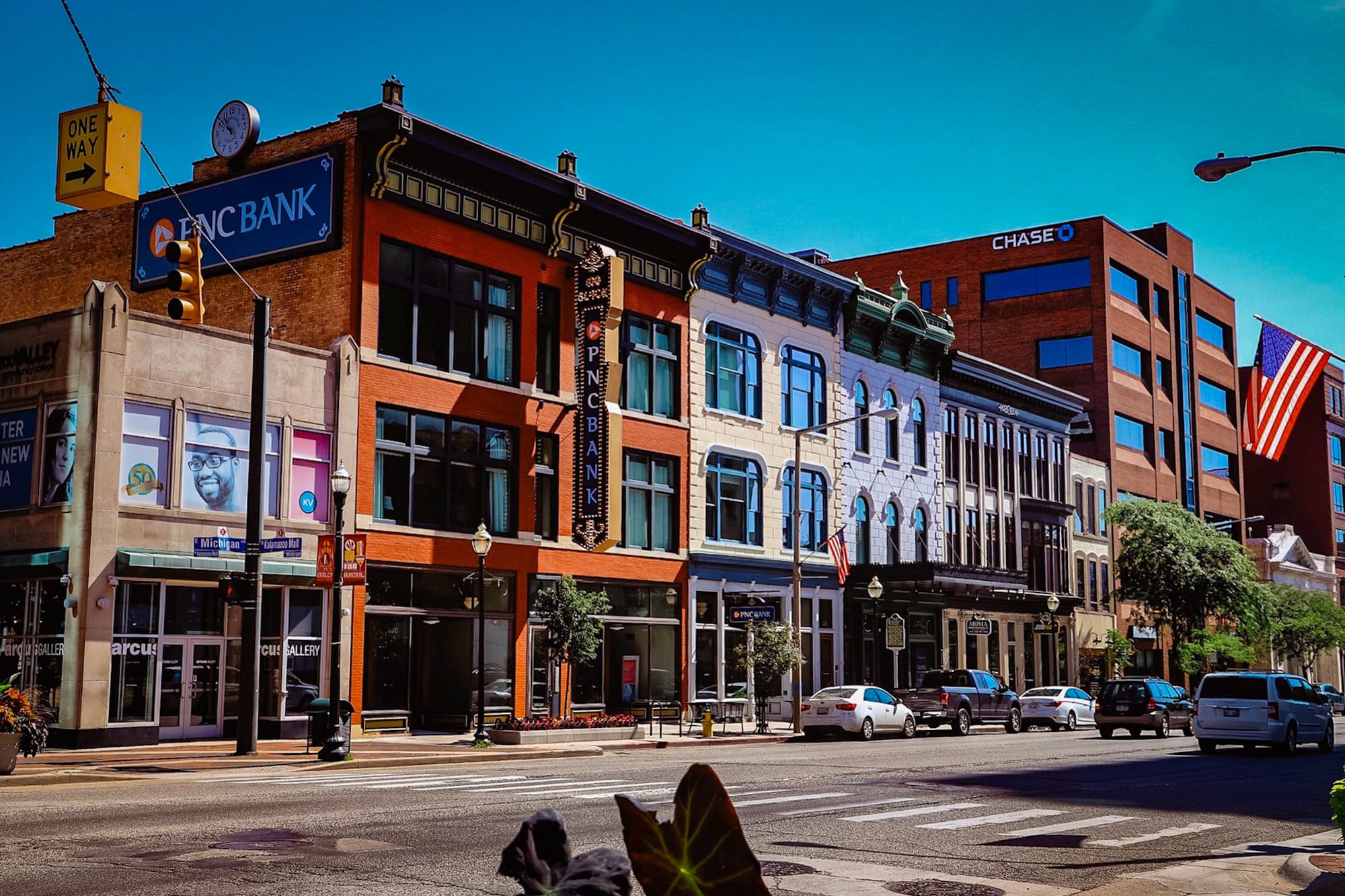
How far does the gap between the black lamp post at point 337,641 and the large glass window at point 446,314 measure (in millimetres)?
7468

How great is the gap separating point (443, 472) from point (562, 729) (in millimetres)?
7313

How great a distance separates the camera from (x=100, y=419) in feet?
87.5

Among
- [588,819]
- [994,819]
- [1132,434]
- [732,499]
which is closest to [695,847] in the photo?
[588,819]

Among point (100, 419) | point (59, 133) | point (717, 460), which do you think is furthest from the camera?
point (717, 460)

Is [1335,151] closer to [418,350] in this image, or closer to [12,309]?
[418,350]

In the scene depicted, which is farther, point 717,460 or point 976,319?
point 976,319

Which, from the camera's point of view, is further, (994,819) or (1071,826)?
(994,819)

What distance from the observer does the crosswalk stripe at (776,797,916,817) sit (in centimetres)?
1596

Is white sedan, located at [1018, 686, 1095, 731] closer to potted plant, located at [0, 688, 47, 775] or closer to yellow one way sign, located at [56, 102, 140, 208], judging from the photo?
potted plant, located at [0, 688, 47, 775]

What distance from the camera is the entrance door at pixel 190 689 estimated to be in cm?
2761

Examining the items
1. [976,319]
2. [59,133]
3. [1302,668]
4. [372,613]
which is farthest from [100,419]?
[1302,668]

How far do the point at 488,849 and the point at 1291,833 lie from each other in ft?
29.6

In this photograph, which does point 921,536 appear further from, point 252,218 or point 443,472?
point 252,218

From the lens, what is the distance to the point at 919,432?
53.0 metres
